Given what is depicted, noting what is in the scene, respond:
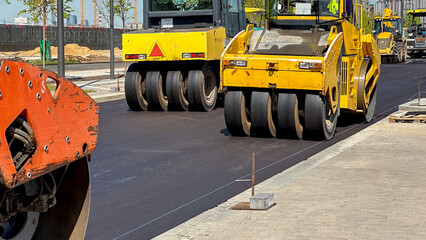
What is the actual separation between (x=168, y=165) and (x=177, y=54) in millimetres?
7662

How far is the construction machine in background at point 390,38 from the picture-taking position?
51938mm

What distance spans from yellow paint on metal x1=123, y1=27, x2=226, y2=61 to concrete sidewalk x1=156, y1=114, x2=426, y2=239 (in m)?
7.24

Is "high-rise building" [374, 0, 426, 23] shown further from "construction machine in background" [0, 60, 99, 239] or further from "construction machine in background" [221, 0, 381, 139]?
"construction machine in background" [0, 60, 99, 239]

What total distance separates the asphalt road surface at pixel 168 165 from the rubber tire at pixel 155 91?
1.87ft

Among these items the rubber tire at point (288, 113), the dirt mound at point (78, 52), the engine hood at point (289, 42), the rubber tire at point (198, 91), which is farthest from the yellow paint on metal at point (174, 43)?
the dirt mound at point (78, 52)

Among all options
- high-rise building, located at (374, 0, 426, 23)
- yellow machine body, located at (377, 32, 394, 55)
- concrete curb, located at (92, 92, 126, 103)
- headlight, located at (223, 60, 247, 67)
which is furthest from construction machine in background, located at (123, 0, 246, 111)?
high-rise building, located at (374, 0, 426, 23)

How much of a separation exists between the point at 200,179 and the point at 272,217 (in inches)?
119

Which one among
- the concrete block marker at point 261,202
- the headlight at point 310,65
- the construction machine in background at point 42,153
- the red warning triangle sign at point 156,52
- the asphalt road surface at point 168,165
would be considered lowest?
the asphalt road surface at point 168,165

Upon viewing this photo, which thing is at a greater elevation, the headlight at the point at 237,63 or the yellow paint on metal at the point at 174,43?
the yellow paint on metal at the point at 174,43

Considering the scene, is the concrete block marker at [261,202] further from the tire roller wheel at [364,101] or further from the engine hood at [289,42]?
the tire roller wheel at [364,101]

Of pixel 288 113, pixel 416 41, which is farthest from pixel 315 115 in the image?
pixel 416 41

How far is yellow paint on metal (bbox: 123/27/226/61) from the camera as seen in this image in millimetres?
19359

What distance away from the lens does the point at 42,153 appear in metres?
5.11

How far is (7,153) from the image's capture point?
4699 millimetres
